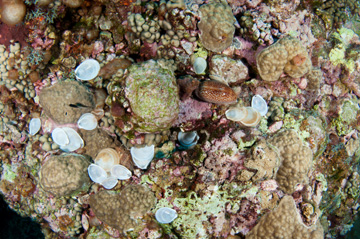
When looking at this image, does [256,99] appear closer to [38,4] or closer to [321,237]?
[321,237]

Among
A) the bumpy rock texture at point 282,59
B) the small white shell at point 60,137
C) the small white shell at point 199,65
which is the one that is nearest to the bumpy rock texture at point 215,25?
the small white shell at point 199,65

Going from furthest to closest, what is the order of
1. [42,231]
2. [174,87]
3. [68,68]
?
[42,231]
[68,68]
[174,87]

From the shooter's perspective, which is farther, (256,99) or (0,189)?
(0,189)

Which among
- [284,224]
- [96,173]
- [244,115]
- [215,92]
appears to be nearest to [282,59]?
[244,115]

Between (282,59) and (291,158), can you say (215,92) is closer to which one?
(282,59)

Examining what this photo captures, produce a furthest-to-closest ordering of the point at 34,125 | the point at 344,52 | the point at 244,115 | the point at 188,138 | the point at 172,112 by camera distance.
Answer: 1. the point at 344,52
2. the point at 34,125
3. the point at 188,138
4. the point at 244,115
5. the point at 172,112

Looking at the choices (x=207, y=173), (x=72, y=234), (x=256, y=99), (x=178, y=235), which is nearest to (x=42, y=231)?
(x=72, y=234)
